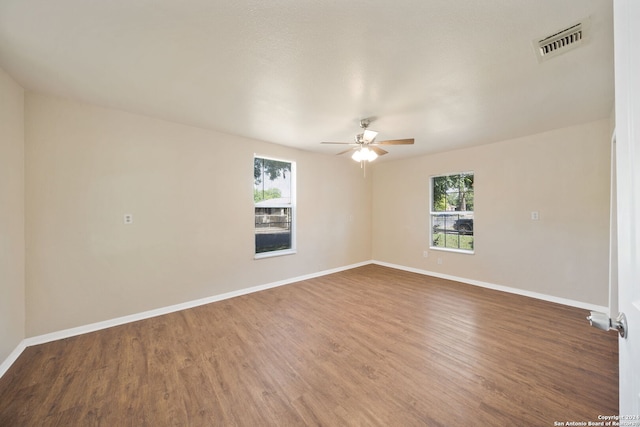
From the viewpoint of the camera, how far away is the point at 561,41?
1.65 m

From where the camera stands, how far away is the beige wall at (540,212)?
3.21 metres

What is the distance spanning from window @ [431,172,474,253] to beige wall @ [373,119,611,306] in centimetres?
15

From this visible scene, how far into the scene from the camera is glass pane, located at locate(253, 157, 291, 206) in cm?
415

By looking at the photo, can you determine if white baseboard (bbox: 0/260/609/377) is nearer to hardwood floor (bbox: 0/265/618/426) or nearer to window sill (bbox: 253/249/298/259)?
hardwood floor (bbox: 0/265/618/426)

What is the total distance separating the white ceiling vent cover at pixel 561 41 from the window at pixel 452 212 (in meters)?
2.94

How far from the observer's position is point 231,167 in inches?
147

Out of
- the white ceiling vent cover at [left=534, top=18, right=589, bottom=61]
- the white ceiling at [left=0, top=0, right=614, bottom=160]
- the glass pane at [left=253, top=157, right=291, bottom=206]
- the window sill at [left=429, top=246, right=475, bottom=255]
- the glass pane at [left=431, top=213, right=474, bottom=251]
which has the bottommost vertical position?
the window sill at [left=429, top=246, right=475, bottom=255]

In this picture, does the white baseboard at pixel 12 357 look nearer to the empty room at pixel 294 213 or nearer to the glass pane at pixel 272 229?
the empty room at pixel 294 213

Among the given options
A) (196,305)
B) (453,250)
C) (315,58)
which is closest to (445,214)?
(453,250)

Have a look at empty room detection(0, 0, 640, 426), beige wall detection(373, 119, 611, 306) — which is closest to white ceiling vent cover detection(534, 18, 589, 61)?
empty room detection(0, 0, 640, 426)

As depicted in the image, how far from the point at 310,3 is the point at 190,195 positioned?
2.81 metres

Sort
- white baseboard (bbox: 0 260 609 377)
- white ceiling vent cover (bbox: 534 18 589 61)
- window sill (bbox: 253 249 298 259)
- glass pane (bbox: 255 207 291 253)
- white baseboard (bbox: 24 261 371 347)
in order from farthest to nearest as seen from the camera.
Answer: glass pane (bbox: 255 207 291 253) → window sill (bbox: 253 249 298 259) → white baseboard (bbox: 24 261 371 347) → white baseboard (bbox: 0 260 609 377) → white ceiling vent cover (bbox: 534 18 589 61)

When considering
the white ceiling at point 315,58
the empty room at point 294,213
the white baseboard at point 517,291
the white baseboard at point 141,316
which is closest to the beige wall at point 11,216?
the empty room at point 294,213

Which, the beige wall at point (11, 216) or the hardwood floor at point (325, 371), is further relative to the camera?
the beige wall at point (11, 216)
